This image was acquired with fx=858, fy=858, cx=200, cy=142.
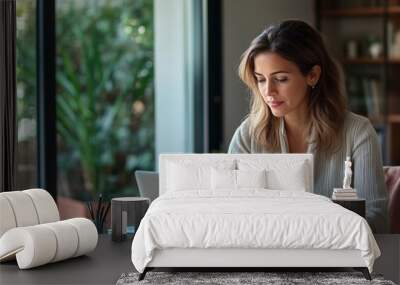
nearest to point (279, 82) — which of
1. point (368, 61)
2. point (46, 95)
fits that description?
point (46, 95)

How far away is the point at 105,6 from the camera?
18.9ft

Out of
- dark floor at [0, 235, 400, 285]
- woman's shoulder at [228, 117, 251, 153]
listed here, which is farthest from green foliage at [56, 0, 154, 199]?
dark floor at [0, 235, 400, 285]

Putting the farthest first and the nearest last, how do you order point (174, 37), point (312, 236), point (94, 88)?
point (174, 37)
point (94, 88)
point (312, 236)

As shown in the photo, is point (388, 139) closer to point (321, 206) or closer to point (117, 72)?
point (117, 72)

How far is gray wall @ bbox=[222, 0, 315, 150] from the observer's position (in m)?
6.76

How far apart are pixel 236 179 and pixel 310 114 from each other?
56 cm

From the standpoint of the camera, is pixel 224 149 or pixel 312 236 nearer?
pixel 312 236

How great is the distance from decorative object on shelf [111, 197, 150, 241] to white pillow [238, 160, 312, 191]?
0.49 meters

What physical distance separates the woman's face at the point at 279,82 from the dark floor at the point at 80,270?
0.98 metres

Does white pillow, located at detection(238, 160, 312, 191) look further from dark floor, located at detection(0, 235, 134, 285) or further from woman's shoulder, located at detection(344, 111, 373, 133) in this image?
dark floor, located at detection(0, 235, 134, 285)

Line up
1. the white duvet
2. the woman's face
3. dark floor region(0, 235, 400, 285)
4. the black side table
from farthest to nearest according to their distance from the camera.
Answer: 1. the woman's face
2. the black side table
3. dark floor region(0, 235, 400, 285)
4. the white duvet

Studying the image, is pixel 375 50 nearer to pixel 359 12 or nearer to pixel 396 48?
pixel 396 48

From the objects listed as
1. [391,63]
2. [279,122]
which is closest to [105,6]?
[279,122]

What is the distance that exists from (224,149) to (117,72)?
119cm
